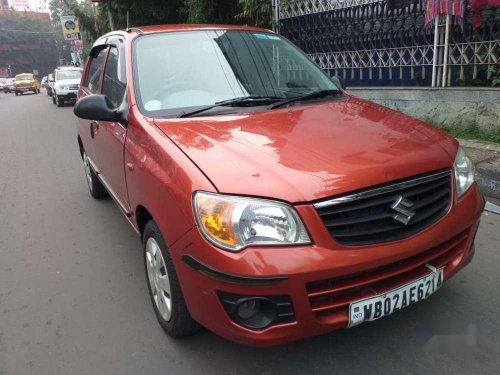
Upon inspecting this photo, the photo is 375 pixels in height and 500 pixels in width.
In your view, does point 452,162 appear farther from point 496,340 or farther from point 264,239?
point 264,239

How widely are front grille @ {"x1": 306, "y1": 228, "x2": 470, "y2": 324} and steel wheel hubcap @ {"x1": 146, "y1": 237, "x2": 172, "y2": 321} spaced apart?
0.85 meters

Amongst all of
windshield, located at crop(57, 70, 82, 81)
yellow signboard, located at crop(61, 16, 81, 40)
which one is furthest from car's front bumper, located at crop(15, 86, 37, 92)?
windshield, located at crop(57, 70, 82, 81)

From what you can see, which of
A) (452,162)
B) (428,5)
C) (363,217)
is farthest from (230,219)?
(428,5)

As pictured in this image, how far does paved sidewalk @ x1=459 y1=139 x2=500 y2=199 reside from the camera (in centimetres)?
467

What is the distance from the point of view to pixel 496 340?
8.04 ft

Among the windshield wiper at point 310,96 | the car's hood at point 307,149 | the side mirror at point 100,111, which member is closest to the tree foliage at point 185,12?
the windshield wiper at point 310,96

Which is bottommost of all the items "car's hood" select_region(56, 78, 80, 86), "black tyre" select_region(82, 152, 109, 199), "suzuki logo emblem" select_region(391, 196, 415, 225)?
"black tyre" select_region(82, 152, 109, 199)

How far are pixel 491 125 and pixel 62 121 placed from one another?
12.2 m

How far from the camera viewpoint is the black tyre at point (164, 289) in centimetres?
238

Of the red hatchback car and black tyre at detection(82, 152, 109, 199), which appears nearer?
the red hatchback car

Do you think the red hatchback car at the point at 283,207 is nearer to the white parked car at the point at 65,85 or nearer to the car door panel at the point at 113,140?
the car door panel at the point at 113,140

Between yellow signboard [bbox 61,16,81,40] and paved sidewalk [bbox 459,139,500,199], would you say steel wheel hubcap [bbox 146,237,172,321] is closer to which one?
paved sidewalk [bbox 459,139,500,199]

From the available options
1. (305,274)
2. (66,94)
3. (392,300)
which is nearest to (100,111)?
(305,274)

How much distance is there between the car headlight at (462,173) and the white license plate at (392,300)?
0.47m
